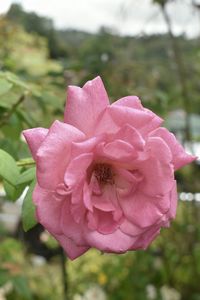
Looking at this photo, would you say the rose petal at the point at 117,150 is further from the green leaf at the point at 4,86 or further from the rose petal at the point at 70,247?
the green leaf at the point at 4,86

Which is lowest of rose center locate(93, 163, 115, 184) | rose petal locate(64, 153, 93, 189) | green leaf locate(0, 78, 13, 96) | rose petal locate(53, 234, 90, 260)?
rose petal locate(53, 234, 90, 260)

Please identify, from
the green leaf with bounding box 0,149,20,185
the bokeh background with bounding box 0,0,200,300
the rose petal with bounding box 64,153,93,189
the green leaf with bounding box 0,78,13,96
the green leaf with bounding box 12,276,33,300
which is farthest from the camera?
the bokeh background with bounding box 0,0,200,300

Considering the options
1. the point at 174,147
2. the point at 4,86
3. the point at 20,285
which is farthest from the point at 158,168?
the point at 20,285

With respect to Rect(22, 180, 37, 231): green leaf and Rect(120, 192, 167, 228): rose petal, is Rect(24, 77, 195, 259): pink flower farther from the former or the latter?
Rect(22, 180, 37, 231): green leaf

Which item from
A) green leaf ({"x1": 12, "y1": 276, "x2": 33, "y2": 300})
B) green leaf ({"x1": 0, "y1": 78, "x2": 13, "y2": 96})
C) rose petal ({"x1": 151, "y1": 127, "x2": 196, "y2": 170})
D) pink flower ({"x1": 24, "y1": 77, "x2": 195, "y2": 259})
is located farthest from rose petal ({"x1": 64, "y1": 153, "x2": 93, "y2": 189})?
green leaf ({"x1": 12, "y1": 276, "x2": 33, "y2": 300})

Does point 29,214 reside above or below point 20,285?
above

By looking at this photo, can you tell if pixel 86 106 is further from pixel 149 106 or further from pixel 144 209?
pixel 149 106

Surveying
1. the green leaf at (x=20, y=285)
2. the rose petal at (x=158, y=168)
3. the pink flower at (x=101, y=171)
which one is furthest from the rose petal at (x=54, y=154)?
the green leaf at (x=20, y=285)

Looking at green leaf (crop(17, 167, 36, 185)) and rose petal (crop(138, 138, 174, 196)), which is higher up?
rose petal (crop(138, 138, 174, 196))
